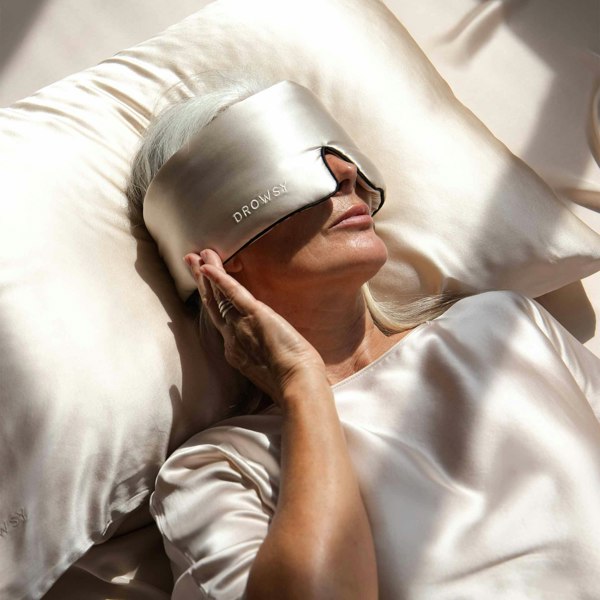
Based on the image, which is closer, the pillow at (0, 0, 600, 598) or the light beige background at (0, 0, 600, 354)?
the pillow at (0, 0, 600, 598)

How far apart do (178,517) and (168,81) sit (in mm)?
832

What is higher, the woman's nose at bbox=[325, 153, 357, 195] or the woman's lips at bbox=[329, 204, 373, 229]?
the woman's nose at bbox=[325, 153, 357, 195]

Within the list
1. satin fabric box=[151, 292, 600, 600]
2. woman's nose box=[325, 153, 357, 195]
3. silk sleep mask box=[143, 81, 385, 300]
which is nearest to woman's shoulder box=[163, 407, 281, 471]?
satin fabric box=[151, 292, 600, 600]

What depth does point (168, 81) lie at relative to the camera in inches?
69.0

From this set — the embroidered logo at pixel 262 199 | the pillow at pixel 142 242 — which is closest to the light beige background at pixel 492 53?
the pillow at pixel 142 242

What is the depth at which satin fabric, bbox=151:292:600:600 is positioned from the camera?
4.15ft

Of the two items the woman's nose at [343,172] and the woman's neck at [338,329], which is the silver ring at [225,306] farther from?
the woman's nose at [343,172]

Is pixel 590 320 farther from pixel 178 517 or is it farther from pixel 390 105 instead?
pixel 178 517

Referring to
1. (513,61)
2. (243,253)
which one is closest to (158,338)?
(243,253)

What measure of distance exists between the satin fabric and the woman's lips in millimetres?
207

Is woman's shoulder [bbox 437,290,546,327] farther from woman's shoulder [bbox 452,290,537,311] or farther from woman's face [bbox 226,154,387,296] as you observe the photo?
woman's face [bbox 226,154,387,296]

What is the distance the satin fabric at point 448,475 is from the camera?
4.15 feet

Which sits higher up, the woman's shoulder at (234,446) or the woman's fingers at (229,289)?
the woman's fingers at (229,289)

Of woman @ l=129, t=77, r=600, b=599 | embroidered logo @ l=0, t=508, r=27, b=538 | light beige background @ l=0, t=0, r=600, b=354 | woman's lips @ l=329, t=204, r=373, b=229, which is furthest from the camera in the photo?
light beige background @ l=0, t=0, r=600, b=354
